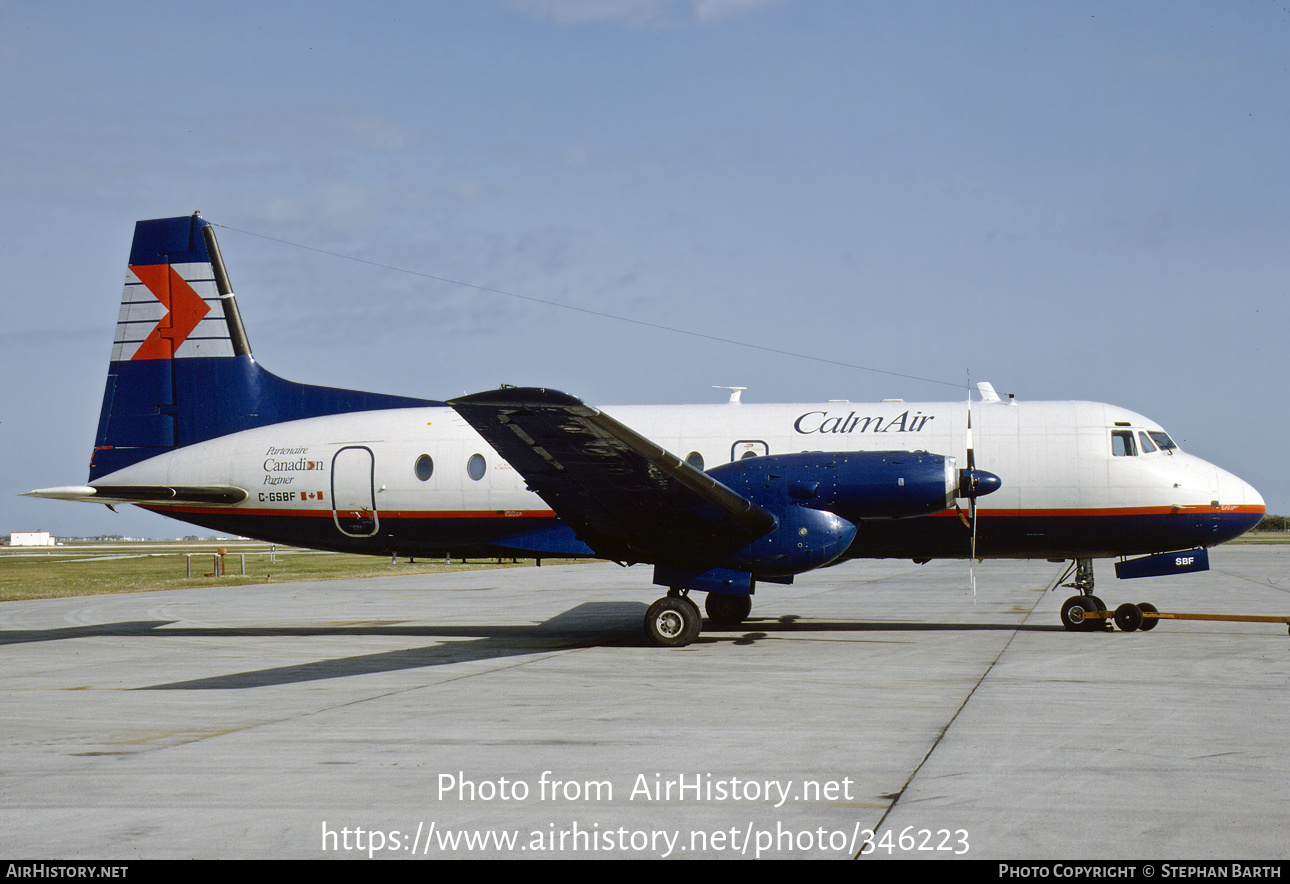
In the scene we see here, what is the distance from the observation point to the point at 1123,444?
16406mm

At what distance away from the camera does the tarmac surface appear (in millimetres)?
5848

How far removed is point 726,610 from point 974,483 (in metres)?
5.23

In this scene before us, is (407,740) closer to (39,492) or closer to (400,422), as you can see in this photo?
(400,422)

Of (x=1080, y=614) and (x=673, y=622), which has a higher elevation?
(x=673, y=622)

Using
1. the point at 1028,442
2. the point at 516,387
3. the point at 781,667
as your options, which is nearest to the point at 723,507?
the point at 781,667

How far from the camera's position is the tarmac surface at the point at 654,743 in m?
5.85

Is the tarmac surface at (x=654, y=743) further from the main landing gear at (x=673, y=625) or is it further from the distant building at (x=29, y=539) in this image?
the distant building at (x=29, y=539)

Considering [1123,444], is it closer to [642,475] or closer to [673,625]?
[673,625]

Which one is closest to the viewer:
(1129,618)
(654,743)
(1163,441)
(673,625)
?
(654,743)

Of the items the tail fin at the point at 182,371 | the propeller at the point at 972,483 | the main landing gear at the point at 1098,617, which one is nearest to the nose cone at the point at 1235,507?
the main landing gear at the point at 1098,617

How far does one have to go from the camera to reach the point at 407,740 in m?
8.55

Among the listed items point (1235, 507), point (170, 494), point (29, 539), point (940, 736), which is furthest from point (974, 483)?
point (29, 539)

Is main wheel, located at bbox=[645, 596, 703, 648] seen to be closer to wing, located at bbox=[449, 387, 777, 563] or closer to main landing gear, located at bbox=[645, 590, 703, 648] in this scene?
main landing gear, located at bbox=[645, 590, 703, 648]

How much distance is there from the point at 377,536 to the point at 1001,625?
430 inches
